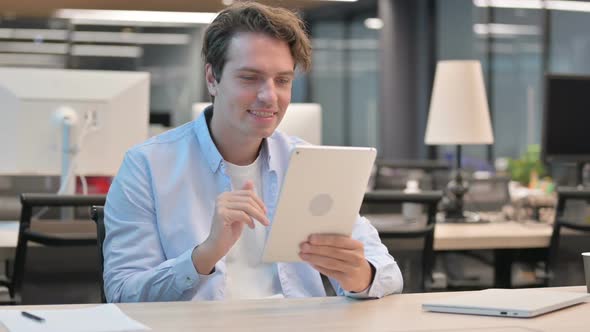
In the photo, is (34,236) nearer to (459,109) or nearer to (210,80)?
(210,80)

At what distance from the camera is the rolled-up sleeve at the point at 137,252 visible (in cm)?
202

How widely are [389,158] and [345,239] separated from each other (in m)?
10.6

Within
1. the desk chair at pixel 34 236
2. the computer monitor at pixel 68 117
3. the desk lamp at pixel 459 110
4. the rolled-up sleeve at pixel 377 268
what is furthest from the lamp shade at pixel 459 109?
the rolled-up sleeve at pixel 377 268

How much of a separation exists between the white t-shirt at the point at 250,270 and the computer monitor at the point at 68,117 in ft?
5.75

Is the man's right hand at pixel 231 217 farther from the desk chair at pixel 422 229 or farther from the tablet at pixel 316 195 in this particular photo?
the desk chair at pixel 422 229

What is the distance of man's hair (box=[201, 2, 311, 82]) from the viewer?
216 centimetres

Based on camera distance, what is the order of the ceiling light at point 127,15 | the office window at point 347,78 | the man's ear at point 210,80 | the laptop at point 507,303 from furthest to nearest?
the office window at point 347,78 → the ceiling light at point 127,15 → the man's ear at point 210,80 → the laptop at point 507,303

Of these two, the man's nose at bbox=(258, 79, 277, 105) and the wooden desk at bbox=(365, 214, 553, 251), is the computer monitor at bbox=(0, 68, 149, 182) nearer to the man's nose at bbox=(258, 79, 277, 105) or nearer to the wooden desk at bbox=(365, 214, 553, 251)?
the wooden desk at bbox=(365, 214, 553, 251)

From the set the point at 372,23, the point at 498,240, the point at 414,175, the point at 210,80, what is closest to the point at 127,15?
the point at 372,23

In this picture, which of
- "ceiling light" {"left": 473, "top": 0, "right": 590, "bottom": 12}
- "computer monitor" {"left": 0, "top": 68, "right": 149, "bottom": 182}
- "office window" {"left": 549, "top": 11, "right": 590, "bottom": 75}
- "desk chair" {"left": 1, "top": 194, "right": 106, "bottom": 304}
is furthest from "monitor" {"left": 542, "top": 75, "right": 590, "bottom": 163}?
"ceiling light" {"left": 473, "top": 0, "right": 590, "bottom": 12}

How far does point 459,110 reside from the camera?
172 inches

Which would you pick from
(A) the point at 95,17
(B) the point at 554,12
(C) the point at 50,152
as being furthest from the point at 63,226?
(A) the point at 95,17

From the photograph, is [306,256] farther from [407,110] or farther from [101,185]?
[407,110]

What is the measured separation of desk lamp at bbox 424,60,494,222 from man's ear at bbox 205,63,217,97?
222 centimetres
